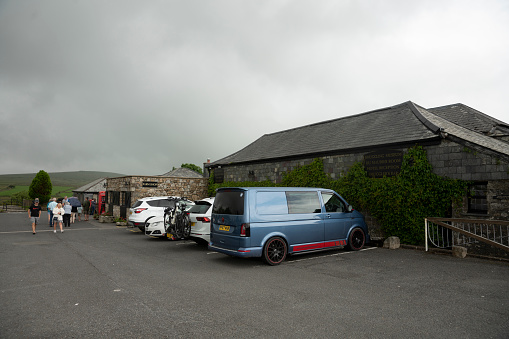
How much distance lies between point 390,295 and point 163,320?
3.76m

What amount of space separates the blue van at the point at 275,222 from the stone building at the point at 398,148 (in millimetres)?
4113

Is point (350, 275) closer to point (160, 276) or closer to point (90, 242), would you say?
point (160, 276)

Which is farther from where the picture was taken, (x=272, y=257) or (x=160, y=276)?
(x=272, y=257)

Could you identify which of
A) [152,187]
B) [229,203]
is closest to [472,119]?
[229,203]

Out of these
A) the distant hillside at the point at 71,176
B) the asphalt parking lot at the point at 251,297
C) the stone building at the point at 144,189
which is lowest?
the asphalt parking lot at the point at 251,297

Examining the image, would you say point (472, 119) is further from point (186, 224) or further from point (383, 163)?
point (186, 224)

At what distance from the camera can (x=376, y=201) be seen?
39.0ft

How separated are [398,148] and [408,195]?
6.23 feet

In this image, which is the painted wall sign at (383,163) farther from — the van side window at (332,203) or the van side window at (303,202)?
the van side window at (303,202)

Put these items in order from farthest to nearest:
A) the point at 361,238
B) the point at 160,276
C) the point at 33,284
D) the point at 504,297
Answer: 1. the point at 361,238
2. the point at 160,276
3. the point at 33,284
4. the point at 504,297

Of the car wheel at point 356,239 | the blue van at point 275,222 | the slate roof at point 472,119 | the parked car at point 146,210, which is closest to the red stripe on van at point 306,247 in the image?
the blue van at point 275,222

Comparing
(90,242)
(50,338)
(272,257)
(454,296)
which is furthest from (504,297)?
(90,242)

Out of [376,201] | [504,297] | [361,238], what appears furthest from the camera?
[376,201]

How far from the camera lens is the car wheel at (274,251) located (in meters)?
7.67
